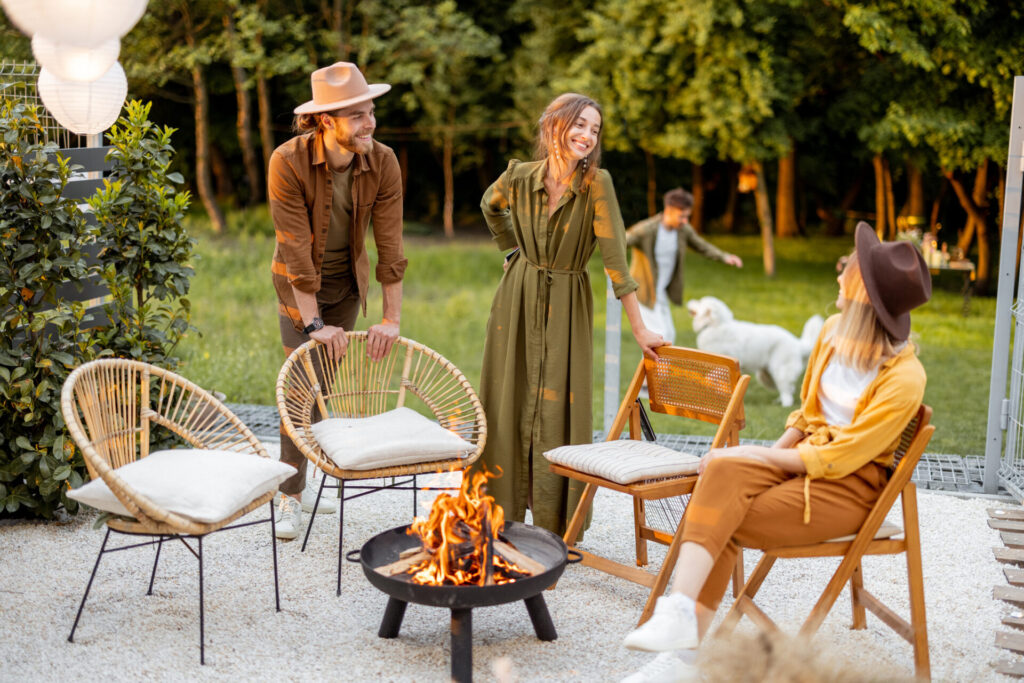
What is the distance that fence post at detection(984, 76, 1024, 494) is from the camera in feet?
16.4

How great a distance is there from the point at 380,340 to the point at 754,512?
6.47 ft

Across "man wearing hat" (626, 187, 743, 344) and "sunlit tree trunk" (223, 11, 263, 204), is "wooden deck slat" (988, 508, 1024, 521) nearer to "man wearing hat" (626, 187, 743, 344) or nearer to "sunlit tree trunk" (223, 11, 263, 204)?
"man wearing hat" (626, 187, 743, 344)

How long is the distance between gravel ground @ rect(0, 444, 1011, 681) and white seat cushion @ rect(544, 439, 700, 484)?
0.57 m

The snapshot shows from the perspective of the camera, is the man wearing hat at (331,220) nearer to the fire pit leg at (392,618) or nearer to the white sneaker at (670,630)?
the fire pit leg at (392,618)

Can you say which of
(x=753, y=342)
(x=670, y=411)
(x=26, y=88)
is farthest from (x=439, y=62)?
(x=670, y=411)

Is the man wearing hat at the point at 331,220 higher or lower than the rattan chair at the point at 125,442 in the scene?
higher

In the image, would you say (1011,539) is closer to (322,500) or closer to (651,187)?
(322,500)

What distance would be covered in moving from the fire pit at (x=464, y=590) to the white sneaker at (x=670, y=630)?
16.0 inches

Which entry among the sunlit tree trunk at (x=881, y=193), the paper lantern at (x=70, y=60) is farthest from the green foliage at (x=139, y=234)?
the sunlit tree trunk at (x=881, y=193)

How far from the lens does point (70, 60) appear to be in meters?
4.03

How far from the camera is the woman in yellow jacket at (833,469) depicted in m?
2.97

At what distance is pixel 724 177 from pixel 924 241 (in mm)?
5830

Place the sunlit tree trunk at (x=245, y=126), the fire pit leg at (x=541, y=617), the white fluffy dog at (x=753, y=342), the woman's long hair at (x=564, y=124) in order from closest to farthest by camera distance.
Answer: the fire pit leg at (x=541, y=617)
the woman's long hair at (x=564, y=124)
the white fluffy dog at (x=753, y=342)
the sunlit tree trunk at (x=245, y=126)

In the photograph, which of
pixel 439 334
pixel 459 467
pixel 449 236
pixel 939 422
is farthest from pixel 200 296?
pixel 459 467
